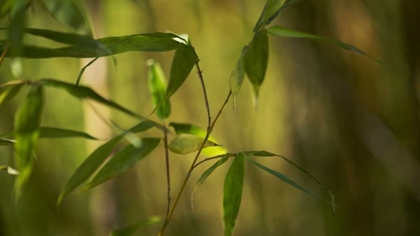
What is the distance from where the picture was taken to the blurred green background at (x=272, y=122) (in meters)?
1.13

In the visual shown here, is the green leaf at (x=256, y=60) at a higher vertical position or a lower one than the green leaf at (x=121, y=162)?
higher

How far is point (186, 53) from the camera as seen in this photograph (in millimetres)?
430

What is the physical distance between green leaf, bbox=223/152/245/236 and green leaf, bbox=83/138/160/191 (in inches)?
3.0

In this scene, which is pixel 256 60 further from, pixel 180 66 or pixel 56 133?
pixel 56 133

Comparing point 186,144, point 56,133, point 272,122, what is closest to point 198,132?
point 186,144

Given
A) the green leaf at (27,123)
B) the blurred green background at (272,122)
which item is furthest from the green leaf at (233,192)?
the blurred green background at (272,122)

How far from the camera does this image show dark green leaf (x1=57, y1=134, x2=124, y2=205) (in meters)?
0.40

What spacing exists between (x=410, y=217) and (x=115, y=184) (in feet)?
2.22

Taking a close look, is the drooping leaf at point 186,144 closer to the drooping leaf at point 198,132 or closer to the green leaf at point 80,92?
the drooping leaf at point 198,132

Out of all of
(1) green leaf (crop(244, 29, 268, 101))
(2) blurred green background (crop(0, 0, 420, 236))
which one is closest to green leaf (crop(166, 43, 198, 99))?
(1) green leaf (crop(244, 29, 268, 101))

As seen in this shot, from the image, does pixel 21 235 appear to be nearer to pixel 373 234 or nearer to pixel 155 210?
pixel 155 210

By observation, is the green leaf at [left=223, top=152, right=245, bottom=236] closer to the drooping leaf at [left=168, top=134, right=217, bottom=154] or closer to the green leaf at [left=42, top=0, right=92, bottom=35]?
the drooping leaf at [left=168, top=134, right=217, bottom=154]

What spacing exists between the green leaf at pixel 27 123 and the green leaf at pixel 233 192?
18 centimetres

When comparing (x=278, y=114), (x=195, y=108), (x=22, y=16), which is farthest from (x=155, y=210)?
(x=22, y=16)
